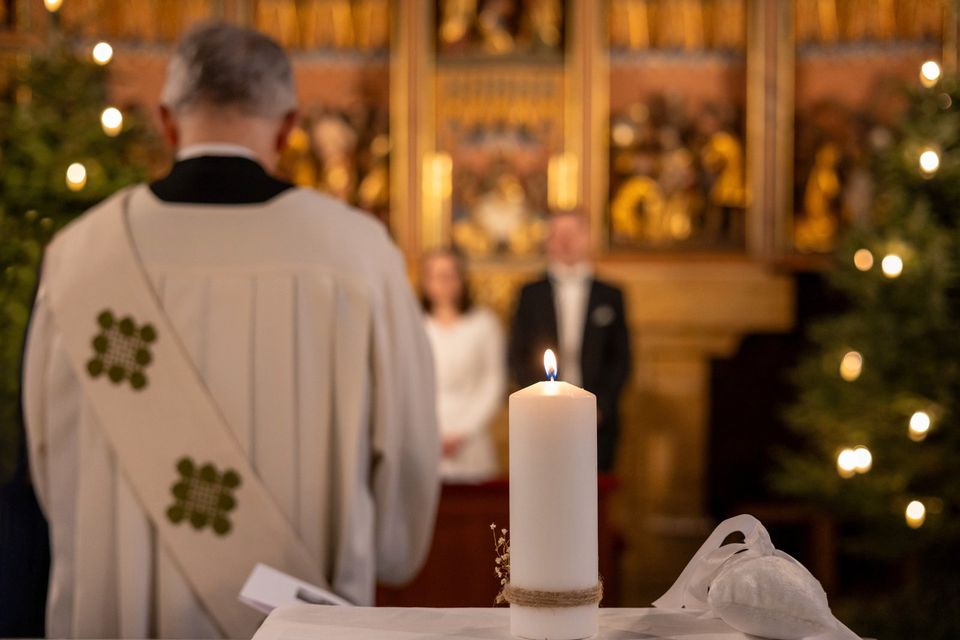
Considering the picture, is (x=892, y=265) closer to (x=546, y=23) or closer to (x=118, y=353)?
(x=546, y=23)

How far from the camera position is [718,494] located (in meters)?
6.93

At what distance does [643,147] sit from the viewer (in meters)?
7.42

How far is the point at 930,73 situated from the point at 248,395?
4067 millimetres

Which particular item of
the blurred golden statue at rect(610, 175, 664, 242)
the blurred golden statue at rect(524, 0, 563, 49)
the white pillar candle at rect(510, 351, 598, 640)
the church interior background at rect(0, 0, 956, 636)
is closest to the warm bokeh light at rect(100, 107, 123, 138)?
the church interior background at rect(0, 0, 956, 636)

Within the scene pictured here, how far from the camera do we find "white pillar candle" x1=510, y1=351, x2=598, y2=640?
1166mm

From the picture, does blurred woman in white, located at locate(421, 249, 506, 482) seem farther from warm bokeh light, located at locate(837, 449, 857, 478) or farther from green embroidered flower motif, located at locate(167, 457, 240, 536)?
green embroidered flower motif, located at locate(167, 457, 240, 536)

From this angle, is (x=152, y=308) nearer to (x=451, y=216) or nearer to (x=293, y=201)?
(x=293, y=201)

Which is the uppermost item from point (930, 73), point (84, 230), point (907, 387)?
point (930, 73)

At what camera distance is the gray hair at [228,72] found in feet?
6.79

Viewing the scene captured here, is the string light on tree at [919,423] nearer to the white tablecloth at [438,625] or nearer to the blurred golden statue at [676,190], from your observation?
the blurred golden statue at [676,190]

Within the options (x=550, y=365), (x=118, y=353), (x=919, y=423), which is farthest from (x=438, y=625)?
(x=919, y=423)

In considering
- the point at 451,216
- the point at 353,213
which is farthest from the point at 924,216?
the point at 353,213

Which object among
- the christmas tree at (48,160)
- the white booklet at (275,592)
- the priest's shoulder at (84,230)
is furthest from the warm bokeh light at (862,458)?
the white booklet at (275,592)

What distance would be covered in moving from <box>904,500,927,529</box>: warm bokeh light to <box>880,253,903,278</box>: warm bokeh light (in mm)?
914
